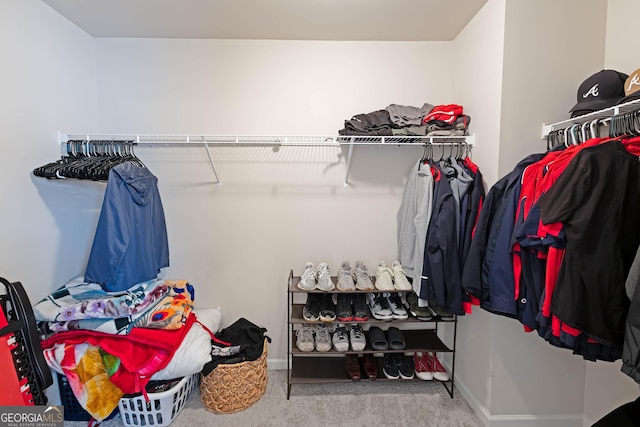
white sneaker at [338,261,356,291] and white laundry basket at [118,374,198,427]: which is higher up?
Answer: white sneaker at [338,261,356,291]

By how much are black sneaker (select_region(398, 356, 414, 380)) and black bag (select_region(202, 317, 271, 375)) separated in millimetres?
945

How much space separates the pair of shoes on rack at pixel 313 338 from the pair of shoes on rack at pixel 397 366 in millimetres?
456

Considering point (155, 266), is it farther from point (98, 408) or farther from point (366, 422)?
point (366, 422)

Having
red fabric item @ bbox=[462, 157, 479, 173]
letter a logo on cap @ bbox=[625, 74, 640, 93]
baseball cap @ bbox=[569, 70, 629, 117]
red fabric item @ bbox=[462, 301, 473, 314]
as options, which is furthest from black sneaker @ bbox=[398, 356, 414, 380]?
letter a logo on cap @ bbox=[625, 74, 640, 93]

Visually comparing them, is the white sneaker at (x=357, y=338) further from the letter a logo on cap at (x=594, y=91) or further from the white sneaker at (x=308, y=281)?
the letter a logo on cap at (x=594, y=91)

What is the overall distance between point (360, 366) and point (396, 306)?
0.51m

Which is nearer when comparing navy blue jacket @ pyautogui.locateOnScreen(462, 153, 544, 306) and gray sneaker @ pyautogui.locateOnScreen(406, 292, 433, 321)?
navy blue jacket @ pyautogui.locateOnScreen(462, 153, 544, 306)

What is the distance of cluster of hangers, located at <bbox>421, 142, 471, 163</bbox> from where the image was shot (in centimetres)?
196

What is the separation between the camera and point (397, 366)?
204 cm

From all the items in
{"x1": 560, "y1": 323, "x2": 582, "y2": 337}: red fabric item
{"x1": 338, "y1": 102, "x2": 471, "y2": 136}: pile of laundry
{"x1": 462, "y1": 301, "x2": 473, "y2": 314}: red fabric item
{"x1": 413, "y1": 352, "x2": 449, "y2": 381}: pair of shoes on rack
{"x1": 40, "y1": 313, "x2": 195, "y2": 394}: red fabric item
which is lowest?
{"x1": 413, "y1": 352, "x2": 449, "y2": 381}: pair of shoes on rack

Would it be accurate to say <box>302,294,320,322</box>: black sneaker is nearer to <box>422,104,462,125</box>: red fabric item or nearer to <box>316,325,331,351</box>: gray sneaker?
<box>316,325,331,351</box>: gray sneaker

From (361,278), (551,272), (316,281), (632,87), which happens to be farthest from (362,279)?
(632,87)

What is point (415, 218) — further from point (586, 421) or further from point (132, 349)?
point (132, 349)

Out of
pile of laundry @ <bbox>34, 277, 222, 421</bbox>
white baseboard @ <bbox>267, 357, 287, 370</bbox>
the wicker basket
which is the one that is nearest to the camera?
pile of laundry @ <bbox>34, 277, 222, 421</bbox>
